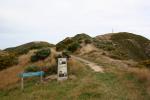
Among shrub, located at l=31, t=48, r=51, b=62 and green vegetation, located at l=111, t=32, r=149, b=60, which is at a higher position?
green vegetation, located at l=111, t=32, r=149, b=60

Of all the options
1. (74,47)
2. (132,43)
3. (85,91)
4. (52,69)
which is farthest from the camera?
(132,43)

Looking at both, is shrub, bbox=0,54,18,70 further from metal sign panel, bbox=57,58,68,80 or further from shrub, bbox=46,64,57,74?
metal sign panel, bbox=57,58,68,80

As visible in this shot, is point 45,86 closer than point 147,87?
No

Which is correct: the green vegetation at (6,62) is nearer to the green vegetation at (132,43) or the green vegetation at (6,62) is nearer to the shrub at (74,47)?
the shrub at (74,47)

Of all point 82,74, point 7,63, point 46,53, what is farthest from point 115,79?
point 7,63

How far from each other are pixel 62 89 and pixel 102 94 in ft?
10.5

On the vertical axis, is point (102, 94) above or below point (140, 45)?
below

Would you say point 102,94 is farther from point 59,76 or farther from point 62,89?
point 59,76

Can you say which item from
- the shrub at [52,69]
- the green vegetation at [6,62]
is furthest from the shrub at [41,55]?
the shrub at [52,69]

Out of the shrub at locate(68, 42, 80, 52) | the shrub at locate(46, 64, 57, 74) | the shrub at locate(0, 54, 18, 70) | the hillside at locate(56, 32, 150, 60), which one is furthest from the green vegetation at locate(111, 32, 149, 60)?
the shrub at locate(46, 64, 57, 74)

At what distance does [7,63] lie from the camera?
36.1 meters

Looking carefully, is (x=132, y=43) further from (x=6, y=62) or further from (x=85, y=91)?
(x=85, y=91)

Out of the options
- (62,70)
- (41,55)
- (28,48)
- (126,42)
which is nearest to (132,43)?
(126,42)

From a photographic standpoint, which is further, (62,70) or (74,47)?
(74,47)
